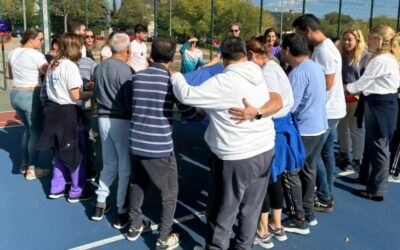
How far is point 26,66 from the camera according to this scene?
15.6 ft

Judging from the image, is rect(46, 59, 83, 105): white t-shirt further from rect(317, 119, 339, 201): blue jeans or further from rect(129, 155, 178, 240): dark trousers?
rect(317, 119, 339, 201): blue jeans

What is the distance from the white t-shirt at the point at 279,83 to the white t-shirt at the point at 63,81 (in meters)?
1.91

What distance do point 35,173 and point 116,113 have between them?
2095 millimetres

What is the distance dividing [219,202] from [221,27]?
661 inches

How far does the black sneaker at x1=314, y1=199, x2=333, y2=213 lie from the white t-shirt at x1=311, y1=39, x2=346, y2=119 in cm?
95

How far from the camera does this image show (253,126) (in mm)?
2859

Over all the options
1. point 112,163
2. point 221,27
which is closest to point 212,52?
point 221,27

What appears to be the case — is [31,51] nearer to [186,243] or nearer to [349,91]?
[186,243]

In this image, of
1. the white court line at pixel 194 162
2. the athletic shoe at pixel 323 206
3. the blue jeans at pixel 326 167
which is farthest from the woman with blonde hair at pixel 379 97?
the white court line at pixel 194 162

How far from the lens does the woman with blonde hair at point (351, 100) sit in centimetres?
504

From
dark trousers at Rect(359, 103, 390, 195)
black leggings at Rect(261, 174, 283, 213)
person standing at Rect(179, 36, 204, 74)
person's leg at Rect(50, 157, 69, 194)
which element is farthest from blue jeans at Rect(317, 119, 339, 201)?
person standing at Rect(179, 36, 204, 74)

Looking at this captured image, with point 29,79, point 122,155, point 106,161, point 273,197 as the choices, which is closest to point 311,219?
point 273,197

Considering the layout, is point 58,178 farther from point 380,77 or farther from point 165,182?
point 380,77

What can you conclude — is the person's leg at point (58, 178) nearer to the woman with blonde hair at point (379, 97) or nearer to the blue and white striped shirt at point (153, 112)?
the blue and white striped shirt at point (153, 112)
